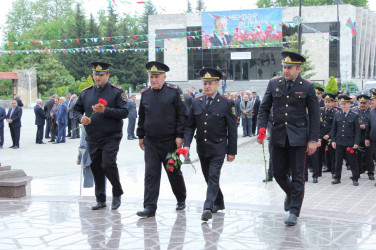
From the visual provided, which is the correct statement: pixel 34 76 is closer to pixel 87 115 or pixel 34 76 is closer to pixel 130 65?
pixel 130 65

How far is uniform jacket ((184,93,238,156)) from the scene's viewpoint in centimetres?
752

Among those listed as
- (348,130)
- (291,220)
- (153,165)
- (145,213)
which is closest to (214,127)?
(153,165)

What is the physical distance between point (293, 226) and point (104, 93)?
3.17m

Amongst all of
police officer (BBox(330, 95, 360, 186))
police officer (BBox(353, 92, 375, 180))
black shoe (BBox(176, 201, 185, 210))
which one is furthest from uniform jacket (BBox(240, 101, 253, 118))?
black shoe (BBox(176, 201, 185, 210))

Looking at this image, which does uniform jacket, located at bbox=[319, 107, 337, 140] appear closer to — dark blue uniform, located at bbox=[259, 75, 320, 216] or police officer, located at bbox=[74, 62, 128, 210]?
dark blue uniform, located at bbox=[259, 75, 320, 216]

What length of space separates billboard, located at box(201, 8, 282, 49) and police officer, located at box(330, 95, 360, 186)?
43.5 meters

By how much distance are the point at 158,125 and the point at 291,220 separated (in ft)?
7.04

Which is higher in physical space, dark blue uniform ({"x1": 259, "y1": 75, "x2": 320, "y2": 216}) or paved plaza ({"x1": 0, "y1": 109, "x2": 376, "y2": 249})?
dark blue uniform ({"x1": 259, "y1": 75, "x2": 320, "y2": 216})

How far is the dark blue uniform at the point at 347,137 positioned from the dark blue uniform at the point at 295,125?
14.7 ft

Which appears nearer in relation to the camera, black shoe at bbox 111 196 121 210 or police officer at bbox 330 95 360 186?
black shoe at bbox 111 196 121 210

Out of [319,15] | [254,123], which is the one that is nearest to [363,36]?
[319,15]

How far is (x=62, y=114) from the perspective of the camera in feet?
71.3

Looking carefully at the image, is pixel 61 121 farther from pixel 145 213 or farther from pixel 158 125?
pixel 145 213

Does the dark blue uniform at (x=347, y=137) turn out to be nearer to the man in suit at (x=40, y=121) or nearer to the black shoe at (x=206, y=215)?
the black shoe at (x=206, y=215)
